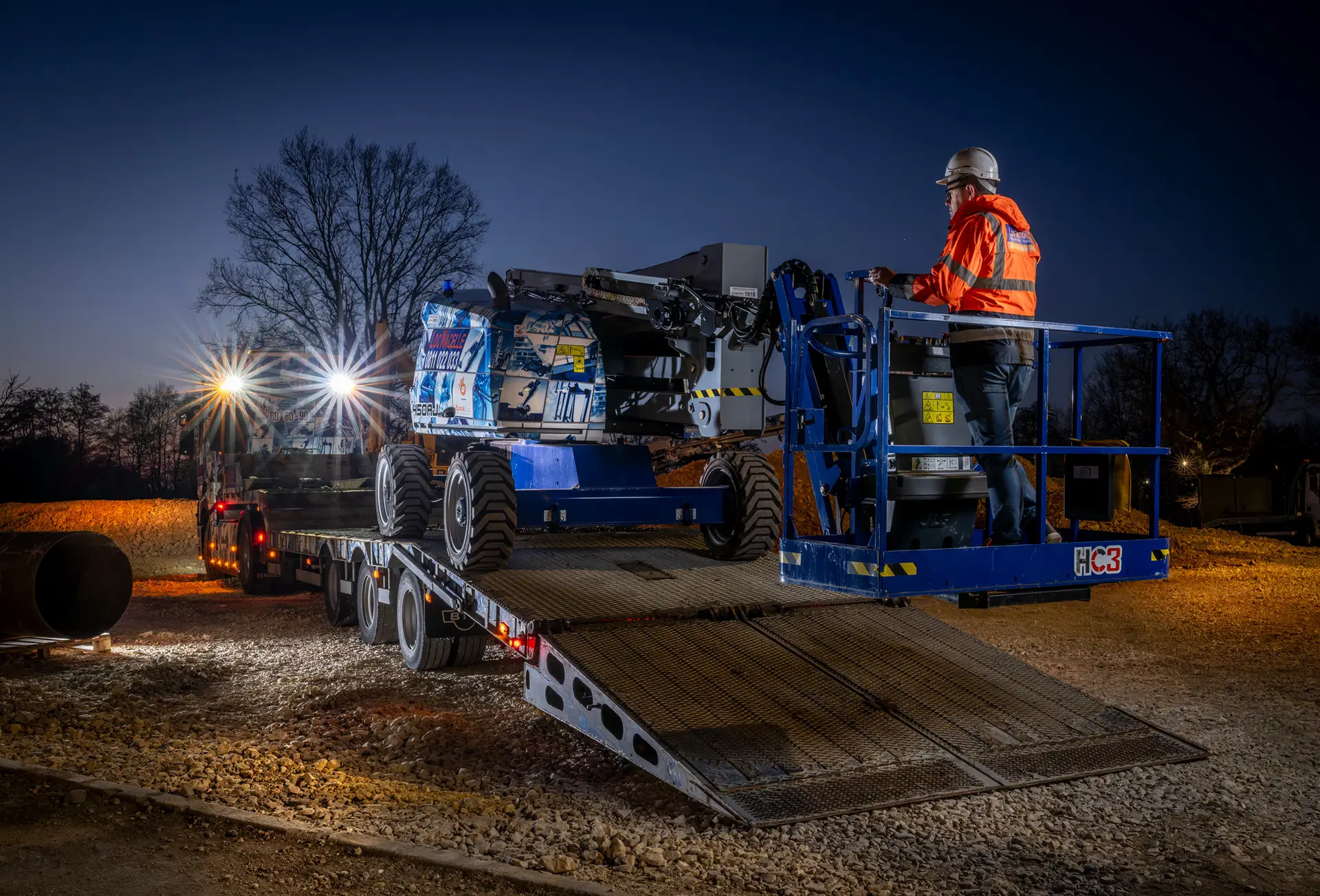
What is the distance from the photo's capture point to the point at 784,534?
19.6ft

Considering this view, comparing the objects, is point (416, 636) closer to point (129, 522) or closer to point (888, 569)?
point (888, 569)

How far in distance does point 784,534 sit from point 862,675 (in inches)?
59.1

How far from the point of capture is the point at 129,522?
94.5 ft

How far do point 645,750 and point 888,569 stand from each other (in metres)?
1.68

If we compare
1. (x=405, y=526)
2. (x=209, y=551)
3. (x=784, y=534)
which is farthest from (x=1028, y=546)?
(x=209, y=551)

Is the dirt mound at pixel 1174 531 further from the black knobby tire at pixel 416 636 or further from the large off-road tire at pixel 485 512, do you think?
the large off-road tire at pixel 485 512

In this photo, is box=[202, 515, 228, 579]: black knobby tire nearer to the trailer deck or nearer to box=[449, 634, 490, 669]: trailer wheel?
box=[449, 634, 490, 669]: trailer wheel

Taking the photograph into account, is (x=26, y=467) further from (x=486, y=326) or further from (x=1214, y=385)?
(x=1214, y=385)

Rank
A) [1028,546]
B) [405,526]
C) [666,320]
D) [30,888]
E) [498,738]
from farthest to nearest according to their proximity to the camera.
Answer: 1. [405,526]
2. [666,320]
3. [498,738]
4. [1028,546]
5. [30,888]

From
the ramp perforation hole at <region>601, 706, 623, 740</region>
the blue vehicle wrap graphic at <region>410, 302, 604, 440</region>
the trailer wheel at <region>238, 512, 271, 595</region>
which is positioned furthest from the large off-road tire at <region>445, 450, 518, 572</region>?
the trailer wheel at <region>238, 512, 271, 595</region>

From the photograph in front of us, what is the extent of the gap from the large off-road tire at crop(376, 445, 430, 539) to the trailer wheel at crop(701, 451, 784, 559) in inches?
104

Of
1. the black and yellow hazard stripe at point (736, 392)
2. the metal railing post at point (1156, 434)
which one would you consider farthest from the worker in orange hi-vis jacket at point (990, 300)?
the black and yellow hazard stripe at point (736, 392)

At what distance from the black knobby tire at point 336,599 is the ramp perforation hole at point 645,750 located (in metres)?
6.70

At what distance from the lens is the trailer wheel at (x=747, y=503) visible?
855cm
